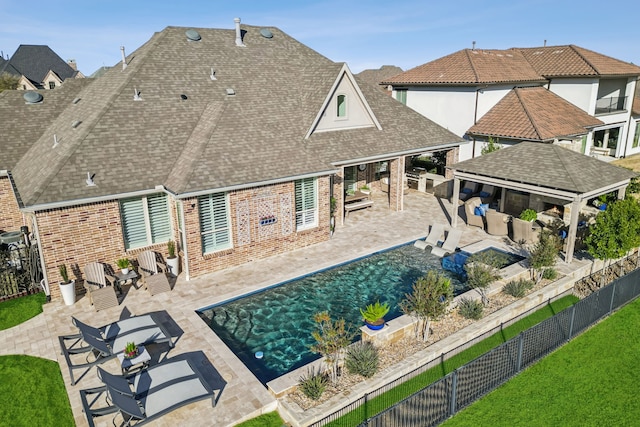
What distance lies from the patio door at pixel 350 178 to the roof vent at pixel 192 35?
1049cm

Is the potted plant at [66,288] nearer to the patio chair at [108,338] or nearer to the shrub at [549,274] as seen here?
the patio chair at [108,338]

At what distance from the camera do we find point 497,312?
14.2 metres

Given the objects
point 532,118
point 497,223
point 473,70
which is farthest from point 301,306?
point 473,70

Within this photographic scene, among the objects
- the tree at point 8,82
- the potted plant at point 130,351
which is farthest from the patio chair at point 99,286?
the tree at point 8,82

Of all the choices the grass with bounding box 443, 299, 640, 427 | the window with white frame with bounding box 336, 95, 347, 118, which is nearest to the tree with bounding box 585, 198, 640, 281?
the grass with bounding box 443, 299, 640, 427

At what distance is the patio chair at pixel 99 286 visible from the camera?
581 inches

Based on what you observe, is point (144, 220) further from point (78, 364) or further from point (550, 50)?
point (550, 50)

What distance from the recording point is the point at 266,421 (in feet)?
33.1

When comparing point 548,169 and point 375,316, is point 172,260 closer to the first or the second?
point 375,316

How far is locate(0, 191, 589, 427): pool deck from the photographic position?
1041 centimetres

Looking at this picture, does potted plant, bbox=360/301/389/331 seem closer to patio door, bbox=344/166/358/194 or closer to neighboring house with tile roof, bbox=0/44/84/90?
patio door, bbox=344/166/358/194

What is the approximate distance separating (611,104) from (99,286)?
37.9 m

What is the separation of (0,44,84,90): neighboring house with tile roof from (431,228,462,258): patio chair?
71.9 metres

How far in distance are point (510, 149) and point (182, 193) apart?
1428 centimetres
